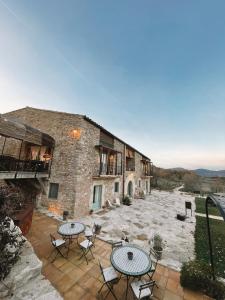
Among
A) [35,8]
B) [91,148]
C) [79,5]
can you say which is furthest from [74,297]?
[79,5]

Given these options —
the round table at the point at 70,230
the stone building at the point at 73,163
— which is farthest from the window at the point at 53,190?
the round table at the point at 70,230

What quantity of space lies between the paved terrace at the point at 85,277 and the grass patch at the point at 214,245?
247cm

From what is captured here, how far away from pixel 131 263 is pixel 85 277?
5.30 ft

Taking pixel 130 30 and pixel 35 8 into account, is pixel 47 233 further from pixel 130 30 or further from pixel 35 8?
pixel 130 30

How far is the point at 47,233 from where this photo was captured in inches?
270

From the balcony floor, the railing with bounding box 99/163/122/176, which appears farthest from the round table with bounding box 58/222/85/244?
the railing with bounding box 99/163/122/176

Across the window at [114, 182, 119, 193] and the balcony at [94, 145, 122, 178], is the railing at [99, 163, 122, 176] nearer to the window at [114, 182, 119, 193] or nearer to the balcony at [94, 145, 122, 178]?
the balcony at [94, 145, 122, 178]

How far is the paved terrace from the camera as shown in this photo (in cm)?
373

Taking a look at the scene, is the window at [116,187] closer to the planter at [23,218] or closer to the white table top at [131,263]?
the planter at [23,218]

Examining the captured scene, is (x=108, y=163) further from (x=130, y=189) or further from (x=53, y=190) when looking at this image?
(x=130, y=189)

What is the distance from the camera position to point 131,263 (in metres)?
3.82

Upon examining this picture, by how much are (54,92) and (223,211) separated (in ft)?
66.3

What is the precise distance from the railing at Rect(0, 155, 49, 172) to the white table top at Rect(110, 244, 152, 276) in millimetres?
7358

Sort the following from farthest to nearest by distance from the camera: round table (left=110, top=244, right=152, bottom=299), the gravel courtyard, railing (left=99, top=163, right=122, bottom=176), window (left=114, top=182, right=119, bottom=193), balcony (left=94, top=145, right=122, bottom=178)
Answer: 1. window (left=114, top=182, right=119, bottom=193)
2. railing (left=99, top=163, right=122, bottom=176)
3. balcony (left=94, top=145, right=122, bottom=178)
4. the gravel courtyard
5. round table (left=110, top=244, right=152, bottom=299)
